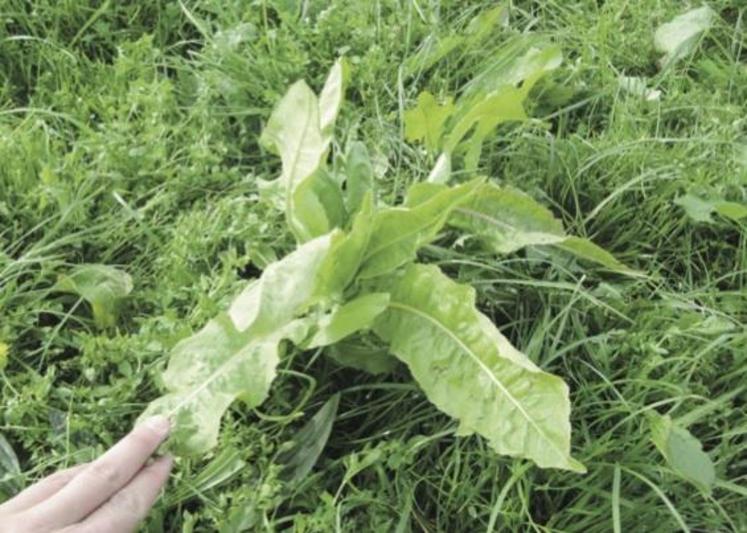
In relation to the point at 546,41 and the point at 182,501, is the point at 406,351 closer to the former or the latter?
the point at 182,501

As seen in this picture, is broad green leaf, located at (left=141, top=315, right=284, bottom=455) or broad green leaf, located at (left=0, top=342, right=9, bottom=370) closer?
broad green leaf, located at (left=141, top=315, right=284, bottom=455)

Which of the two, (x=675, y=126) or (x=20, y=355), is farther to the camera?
(x=675, y=126)

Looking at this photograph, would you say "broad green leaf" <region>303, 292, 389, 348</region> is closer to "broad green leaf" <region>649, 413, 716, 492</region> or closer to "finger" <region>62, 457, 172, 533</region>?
"finger" <region>62, 457, 172, 533</region>

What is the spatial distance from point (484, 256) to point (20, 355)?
0.90m

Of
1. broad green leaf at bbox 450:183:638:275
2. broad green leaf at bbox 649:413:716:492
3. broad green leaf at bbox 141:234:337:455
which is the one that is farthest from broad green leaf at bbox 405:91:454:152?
broad green leaf at bbox 649:413:716:492

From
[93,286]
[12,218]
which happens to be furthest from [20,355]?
[12,218]

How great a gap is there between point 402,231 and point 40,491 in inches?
28.5

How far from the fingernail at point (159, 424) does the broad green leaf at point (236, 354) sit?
1 centimetres

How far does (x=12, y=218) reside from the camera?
229 cm

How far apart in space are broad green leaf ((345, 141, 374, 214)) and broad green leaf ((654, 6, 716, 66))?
925mm

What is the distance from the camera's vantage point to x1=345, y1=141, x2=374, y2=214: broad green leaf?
6.84 ft

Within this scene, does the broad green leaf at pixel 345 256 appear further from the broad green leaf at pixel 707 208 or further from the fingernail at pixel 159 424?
the broad green leaf at pixel 707 208

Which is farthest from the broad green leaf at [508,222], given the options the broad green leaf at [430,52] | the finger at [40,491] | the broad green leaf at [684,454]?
the finger at [40,491]

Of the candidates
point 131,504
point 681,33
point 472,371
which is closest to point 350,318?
point 472,371
